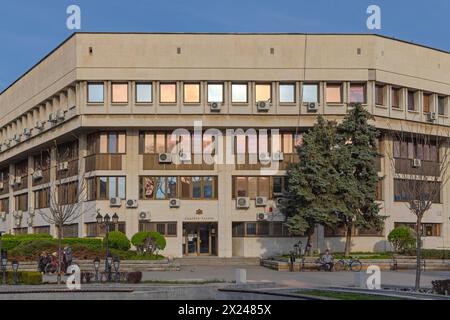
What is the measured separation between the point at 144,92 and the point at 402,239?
18545 millimetres

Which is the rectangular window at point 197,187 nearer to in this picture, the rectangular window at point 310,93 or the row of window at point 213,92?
the row of window at point 213,92

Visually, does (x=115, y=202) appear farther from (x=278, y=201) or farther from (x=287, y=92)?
(x=287, y=92)

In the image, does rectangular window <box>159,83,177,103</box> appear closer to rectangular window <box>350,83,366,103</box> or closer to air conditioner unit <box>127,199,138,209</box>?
air conditioner unit <box>127,199,138,209</box>

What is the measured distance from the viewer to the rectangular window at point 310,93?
52.5 metres

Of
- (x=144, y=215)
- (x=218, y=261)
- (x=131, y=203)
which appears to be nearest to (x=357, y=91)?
(x=218, y=261)

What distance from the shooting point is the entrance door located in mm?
53344

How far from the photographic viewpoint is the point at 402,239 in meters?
49.6

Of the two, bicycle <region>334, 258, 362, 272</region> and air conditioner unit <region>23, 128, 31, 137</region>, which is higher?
air conditioner unit <region>23, 128, 31, 137</region>

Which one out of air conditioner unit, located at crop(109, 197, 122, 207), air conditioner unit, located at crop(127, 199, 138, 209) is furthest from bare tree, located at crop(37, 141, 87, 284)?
air conditioner unit, located at crop(127, 199, 138, 209)

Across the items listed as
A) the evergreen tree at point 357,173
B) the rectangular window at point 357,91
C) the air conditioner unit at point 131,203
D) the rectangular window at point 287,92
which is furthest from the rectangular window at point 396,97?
the air conditioner unit at point 131,203

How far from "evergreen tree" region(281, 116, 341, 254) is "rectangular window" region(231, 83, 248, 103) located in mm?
6135

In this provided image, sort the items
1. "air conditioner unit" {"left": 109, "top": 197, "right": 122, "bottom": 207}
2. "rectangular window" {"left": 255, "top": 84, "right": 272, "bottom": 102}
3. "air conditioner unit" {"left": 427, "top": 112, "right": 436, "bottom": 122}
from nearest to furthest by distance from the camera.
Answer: "air conditioner unit" {"left": 109, "top": 197, "right": 122, "bottom": 207}, "rectangular window" {"left": 255, "top": 84, "right": 272, "bottom": 102}, "air conditioner unit" {"left": 427, "top": 112, "right": 436, "bottom": 122}
